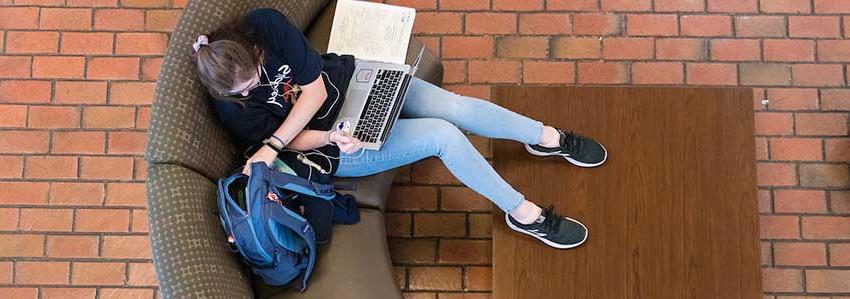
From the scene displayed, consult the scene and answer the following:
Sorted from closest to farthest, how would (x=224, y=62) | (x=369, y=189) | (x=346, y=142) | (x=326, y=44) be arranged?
(x=224, y=62)
(x=346, y=142)
(x=369, y=189)
(x=326, y=44)

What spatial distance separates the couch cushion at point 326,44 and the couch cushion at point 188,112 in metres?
0.37

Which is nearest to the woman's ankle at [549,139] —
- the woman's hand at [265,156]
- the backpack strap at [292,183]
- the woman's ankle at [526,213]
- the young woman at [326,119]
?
the young woman at [326,119]

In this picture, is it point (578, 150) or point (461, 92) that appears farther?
point (461, 92)

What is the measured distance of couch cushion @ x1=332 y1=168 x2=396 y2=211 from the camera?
8.36 feet

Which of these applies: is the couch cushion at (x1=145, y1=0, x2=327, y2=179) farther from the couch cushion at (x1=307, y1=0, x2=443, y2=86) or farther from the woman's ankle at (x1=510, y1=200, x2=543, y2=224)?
the woman's ankle at (x1=510, y1=200, x2=543, y2=224)

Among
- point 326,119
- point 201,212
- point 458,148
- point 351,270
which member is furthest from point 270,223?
point 458,148

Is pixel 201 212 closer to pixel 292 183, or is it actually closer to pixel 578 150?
pixel 292 183

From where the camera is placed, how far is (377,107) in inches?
96.8

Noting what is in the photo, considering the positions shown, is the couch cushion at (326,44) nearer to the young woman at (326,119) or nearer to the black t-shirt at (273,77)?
the young woman at (326,119)

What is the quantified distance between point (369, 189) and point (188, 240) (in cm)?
65

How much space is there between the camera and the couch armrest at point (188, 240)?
211 centimetres

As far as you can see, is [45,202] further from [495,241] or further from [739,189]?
[739,189]

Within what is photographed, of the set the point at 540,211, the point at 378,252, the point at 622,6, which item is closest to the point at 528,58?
the point at 622,6

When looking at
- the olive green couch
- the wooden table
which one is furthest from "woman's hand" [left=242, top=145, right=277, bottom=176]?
the wooden table
